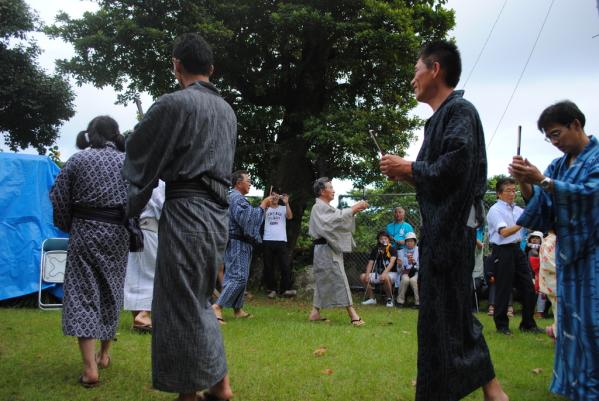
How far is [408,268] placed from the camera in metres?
9.98

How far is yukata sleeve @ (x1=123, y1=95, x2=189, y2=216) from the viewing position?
292 cm

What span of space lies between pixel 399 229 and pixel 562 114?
7346 millimetres

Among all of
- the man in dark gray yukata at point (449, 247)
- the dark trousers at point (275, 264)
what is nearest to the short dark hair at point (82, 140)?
the man in dark gray yukata at point (449, 247)

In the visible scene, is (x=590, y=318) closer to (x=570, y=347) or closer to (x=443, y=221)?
(x=570, y=347)

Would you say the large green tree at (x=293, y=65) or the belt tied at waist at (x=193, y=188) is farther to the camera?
the large green tree at (x=293, y=65)

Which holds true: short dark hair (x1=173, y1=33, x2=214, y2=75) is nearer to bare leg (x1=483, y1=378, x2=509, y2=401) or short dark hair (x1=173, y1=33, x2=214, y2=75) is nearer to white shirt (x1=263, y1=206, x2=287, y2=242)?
bare leg (x1=483, y1=378, x2=509, y2=401)

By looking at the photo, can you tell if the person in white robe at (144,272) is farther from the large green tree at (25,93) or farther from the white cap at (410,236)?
the large green tree at (25,93)

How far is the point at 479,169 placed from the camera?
2871 millimetres

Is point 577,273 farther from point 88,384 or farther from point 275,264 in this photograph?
point 275,264

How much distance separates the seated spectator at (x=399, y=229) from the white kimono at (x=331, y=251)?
331cm

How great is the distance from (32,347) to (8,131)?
22102mm

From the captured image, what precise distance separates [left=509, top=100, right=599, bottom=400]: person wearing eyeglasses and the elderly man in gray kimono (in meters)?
3.90

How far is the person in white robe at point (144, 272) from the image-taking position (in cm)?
588

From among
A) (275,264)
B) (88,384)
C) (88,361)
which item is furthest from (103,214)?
(275,264)
